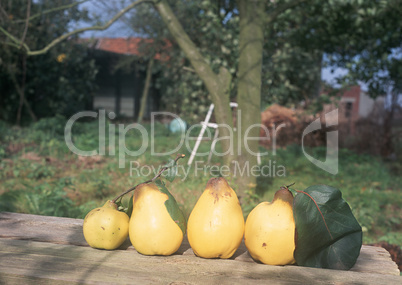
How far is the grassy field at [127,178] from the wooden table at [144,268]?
6.64 feet

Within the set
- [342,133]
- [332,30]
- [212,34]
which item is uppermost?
[212,34]

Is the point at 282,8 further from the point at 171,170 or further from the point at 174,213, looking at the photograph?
the point at 174,213

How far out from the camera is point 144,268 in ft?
3.28

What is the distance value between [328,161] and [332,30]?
2.85m

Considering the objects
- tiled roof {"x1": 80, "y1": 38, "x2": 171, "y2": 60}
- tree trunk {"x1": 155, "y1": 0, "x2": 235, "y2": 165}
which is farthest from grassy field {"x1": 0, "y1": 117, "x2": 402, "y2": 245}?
tiled roof {"x1": 80, "y1": 38, "x2": 171, "y2": 60}

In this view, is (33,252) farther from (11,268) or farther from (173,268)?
(173,268)

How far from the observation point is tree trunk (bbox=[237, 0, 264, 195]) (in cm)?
403

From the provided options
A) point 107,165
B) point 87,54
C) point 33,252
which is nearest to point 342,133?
point 107,165

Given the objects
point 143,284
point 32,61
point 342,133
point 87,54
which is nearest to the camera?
point 143,284

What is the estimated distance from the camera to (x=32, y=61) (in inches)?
416

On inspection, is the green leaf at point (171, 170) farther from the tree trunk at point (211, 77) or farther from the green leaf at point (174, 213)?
the tree trunk at point (211, 77)

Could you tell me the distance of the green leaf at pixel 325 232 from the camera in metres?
1.07

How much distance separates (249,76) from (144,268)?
3.28 m

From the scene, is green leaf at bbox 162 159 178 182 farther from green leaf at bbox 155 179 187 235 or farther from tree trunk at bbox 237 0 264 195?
tree trunk at bbox 237 0 264 195
